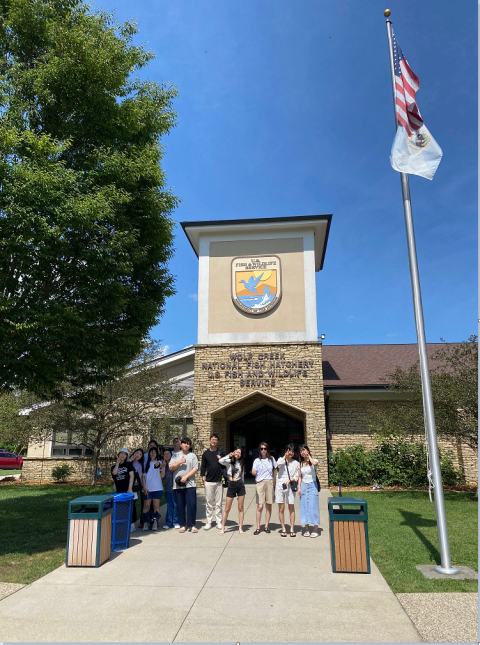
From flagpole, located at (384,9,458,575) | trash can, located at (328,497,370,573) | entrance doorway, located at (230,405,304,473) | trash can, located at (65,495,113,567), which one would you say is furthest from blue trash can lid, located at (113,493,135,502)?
entrance doorway, located at (230,405,304,473)

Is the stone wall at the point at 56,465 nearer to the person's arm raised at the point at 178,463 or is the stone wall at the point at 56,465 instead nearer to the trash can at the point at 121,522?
the person's arm raised at the point at 178,463

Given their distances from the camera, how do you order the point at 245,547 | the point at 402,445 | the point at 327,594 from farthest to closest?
the point at 402,445, the point at 245,547, the point at 327,594

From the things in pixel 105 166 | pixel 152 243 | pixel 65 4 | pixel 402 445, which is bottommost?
pixel 402 445

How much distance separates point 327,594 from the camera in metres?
5.30

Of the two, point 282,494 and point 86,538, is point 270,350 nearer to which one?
point 282,494

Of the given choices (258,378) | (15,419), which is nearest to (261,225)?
(258,378)

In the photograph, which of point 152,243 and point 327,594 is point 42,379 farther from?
point 327,594

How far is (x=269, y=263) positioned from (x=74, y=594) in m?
14.2

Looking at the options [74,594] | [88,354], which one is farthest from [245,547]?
[88,354]

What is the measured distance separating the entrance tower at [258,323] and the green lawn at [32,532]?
18.6 feet

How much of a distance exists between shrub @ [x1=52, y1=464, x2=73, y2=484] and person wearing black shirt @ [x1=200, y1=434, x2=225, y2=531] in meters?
12.2

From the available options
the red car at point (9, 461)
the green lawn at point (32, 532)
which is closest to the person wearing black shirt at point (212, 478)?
the green lawn at point (32, 532)

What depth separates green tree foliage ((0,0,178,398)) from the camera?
25.3 ft

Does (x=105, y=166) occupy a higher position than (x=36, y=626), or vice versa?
(x=105, y=166)
